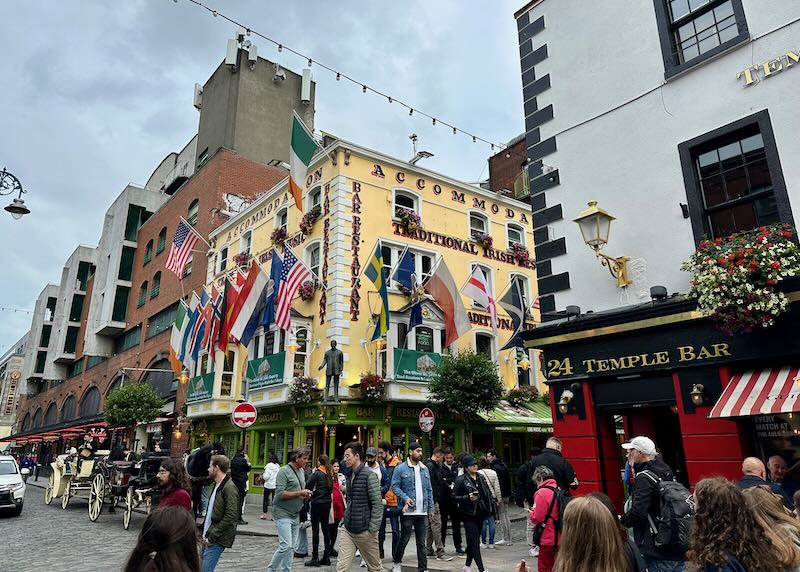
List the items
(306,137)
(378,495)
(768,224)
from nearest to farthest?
(378,495) < (768,224) < (306,137)

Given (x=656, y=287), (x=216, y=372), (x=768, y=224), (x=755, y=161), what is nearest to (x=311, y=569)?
(x=656, y=287)

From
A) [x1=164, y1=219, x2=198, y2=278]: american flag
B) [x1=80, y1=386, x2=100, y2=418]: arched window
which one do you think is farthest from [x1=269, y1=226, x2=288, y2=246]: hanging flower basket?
[x1=80, y1=386, x2=100, y2=418]: arched window

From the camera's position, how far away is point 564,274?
10.9m

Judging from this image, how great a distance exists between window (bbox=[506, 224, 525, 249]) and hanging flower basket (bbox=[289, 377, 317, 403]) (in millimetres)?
12453

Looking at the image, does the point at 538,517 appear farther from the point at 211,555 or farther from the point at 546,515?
the point at 211,555

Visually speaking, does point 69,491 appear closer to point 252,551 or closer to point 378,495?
point 252,551

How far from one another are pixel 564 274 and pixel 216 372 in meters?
18.2

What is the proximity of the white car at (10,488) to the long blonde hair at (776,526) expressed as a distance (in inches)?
757

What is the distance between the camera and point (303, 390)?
1947 cm

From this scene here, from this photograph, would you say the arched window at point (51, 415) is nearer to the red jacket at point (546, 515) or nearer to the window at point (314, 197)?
the window at point (314, 197)

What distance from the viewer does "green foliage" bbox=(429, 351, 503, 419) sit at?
62.5 ft

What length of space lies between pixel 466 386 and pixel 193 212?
74.0 ft

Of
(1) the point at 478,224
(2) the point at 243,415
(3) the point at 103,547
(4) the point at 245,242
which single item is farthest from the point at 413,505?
(4) the point at 245,242

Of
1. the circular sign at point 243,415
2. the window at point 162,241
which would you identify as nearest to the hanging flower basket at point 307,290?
the circular sign at point 243,415
